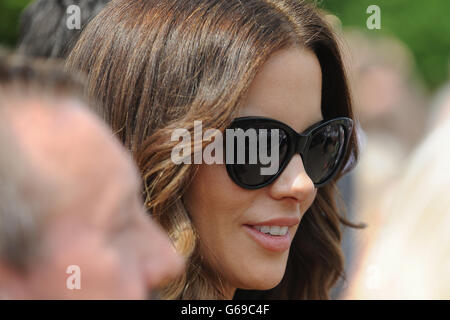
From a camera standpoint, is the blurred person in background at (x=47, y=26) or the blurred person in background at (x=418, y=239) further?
the blurred person in background at (x=47, y=26)

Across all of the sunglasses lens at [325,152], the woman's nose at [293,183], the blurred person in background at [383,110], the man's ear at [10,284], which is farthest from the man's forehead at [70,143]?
the blurred person in background at [383,110]

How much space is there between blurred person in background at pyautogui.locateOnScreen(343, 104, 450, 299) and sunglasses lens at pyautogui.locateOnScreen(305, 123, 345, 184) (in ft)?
1.87

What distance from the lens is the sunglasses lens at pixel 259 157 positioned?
5.88 feet

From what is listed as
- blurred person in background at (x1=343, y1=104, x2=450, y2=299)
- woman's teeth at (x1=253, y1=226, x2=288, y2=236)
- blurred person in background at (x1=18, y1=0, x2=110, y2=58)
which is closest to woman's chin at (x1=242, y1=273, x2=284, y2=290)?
woman's teeth at (x1=253, y1=226, x2=288, y2=236)

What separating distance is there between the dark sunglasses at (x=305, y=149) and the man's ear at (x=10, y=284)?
81 cm

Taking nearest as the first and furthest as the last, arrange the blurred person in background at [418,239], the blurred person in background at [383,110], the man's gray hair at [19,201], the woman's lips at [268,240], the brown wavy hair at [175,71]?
the man's gray hair at [19,201], the brown wavy hair at [175,71], the woman's lips at [268,240], the blurred person in background at [418,239], the blurred person in background at [383,110]

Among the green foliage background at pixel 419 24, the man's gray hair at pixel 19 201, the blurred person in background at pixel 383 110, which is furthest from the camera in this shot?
the green foliage background at pixel 419 24

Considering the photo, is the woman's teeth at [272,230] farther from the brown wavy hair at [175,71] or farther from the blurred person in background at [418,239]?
the blurred person in background at [418,239]

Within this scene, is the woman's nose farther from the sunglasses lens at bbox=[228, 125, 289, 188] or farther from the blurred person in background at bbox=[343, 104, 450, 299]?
the blurred person in background at bbox=[343, 104, 450, 299]

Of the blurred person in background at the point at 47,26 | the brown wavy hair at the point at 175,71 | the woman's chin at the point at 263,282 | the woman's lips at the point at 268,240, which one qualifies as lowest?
the woman's chin at the point at 263,282

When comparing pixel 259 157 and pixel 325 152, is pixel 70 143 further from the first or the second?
pixel 325 152

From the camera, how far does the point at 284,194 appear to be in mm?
1863

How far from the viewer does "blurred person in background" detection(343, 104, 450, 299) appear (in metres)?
2.40
